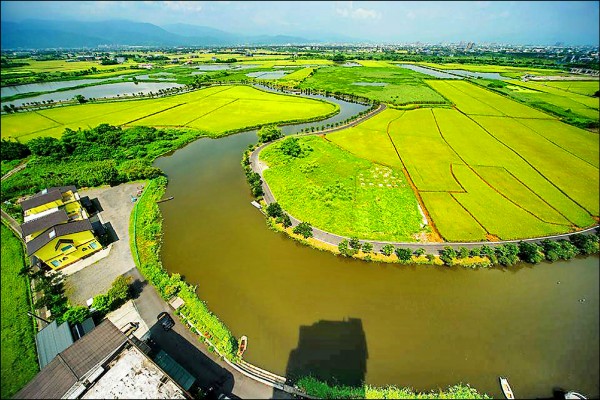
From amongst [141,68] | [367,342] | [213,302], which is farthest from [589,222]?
[141,68]

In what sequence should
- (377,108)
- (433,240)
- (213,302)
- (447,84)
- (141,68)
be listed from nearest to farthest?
(213,302) → (433,240) → (377,108) → (447,84) → (141,68)

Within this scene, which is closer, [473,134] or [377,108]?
[473,134]

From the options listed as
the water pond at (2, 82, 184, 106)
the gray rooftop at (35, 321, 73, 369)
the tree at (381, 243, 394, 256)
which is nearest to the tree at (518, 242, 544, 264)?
the tree at (381, 243, 394, 256)

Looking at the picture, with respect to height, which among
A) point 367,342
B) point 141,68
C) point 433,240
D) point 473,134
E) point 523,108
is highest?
point 141,68

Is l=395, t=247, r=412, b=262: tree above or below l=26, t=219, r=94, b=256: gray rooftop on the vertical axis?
below

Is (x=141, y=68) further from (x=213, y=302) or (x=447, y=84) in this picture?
(x=213, y=302)

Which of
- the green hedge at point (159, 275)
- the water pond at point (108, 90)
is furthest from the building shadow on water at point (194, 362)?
the water pond at point (108, 90)

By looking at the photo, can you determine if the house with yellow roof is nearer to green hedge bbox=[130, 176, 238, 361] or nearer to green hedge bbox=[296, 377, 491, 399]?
green hedge bbox=[130, 176, 238, 361]
